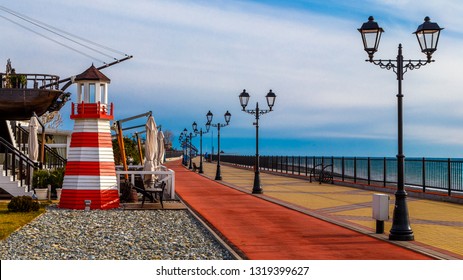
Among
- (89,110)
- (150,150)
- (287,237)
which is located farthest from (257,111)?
(287,237)

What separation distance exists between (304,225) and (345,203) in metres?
7.15

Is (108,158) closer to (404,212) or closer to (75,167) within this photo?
(75,167)

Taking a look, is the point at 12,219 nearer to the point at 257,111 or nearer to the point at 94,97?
the point at 94,97

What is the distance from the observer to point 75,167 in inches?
747

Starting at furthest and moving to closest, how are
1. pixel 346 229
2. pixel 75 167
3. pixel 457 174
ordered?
pixel 457 174 → pixel 75 167 → pixel 346 229

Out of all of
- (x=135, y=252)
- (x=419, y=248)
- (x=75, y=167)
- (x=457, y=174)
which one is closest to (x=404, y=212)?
(x=419, y=248)

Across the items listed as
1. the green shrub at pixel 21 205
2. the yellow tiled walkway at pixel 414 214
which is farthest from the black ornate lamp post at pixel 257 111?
the green shrub at pixel 21 205

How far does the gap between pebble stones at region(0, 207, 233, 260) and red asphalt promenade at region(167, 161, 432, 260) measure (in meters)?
0.57

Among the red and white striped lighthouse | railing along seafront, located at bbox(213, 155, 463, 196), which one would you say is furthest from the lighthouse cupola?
railing along seafront, located at bbox(213, 155, 463, 196)

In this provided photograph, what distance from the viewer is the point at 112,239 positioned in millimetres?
12648

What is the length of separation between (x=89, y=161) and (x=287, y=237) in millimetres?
8510

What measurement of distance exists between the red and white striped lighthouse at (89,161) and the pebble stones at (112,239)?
161 centimetres

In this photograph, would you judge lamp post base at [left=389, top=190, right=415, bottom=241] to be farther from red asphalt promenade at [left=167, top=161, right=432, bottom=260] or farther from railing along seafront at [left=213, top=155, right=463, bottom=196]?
railing along seafront at [left=213, top=155, right=463, bottom=196]
